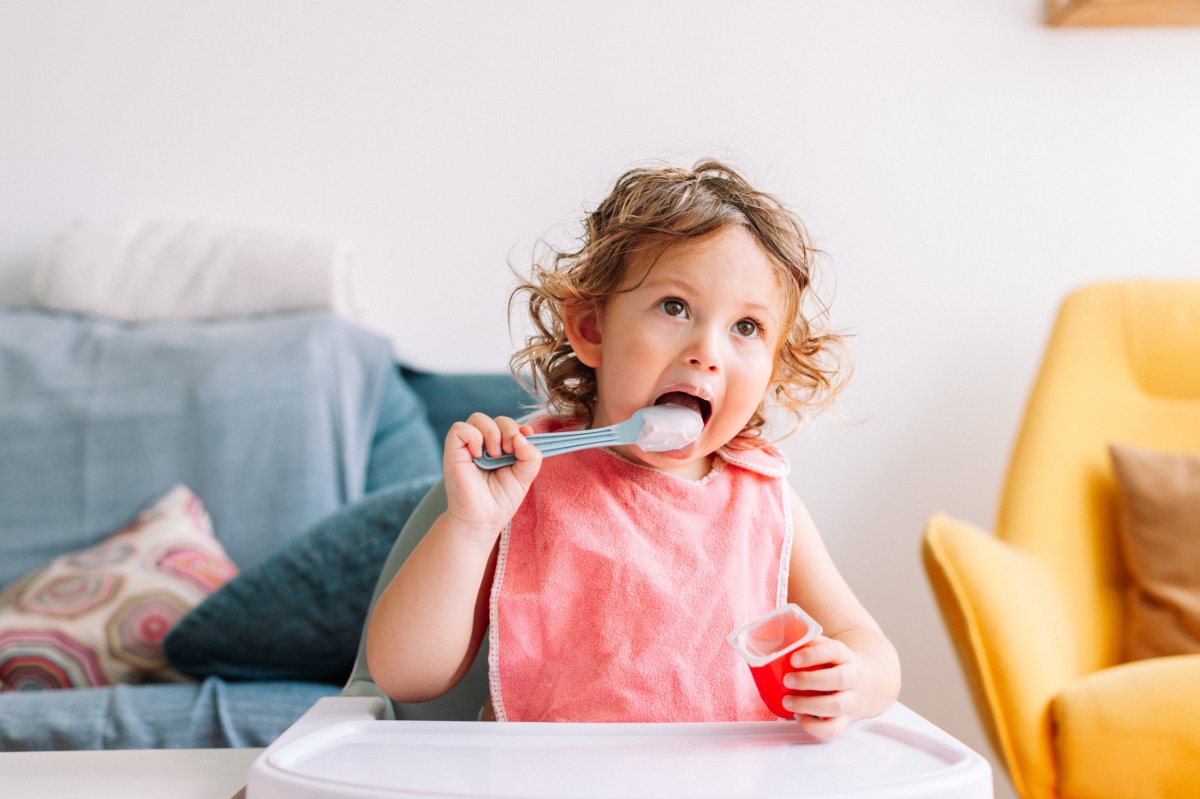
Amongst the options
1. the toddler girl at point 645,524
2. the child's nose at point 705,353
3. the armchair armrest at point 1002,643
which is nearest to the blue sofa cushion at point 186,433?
the armchair armrest at point 1002,643

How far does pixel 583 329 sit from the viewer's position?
89 centimetres

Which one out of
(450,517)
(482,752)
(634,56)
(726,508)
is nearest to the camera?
(482,752)

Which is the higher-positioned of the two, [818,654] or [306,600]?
[818,654]

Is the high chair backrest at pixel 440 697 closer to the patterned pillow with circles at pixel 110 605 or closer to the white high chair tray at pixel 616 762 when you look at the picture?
the white high chair tray at pixel 616 762

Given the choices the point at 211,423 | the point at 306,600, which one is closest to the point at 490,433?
the point at 306,600

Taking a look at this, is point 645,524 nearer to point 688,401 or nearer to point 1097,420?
point 688,401

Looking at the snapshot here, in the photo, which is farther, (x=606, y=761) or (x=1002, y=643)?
(x=1002, y=643)

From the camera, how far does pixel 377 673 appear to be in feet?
2.41

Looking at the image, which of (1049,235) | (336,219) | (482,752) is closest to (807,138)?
(1049,235)

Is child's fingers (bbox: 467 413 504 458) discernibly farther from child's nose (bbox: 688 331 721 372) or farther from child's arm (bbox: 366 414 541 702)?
child's nose (bbox: 688 331 721 372)

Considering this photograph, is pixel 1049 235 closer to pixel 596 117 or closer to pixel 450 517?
pixel 596 117

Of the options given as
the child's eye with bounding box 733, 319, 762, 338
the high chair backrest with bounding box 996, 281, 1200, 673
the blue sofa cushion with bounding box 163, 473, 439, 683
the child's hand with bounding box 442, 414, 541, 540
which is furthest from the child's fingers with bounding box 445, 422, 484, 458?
the high chair backrest with bounding box 996, 281, 1200, 673

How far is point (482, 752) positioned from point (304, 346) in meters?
1.24

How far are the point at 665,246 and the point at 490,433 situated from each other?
206mm
